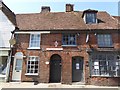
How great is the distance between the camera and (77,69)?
16.0 meters

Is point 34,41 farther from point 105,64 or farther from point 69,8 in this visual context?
point 105,64

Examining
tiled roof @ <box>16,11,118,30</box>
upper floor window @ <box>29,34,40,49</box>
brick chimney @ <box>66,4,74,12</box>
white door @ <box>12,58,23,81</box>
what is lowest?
white door @ <box>12,58,23,81</box>

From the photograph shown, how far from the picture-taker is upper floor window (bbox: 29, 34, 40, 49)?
1659 centimetres

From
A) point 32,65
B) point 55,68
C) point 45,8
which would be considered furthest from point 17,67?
point 45,8

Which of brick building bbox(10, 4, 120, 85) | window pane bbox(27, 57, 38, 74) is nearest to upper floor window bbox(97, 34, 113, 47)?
brick building bbox(10, 4, 120, 85)

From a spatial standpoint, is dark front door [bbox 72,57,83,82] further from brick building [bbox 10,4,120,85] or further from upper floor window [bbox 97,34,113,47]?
upper floor window [bbox 97,34,113,47]

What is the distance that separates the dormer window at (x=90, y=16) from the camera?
17531 mm

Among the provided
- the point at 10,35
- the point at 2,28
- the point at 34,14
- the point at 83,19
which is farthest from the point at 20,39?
the point at 83,19

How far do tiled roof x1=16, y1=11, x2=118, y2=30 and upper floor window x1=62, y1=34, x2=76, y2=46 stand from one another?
2.66 ft

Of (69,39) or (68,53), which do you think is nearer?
(68,53)

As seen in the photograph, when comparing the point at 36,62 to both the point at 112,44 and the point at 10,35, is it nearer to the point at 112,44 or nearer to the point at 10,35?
the point at 10,35

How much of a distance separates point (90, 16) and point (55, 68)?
6618mm

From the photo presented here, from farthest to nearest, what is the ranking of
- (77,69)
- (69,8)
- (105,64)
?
(69,8) < (77,69) < (105,64)

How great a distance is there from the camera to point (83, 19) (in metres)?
18.5
